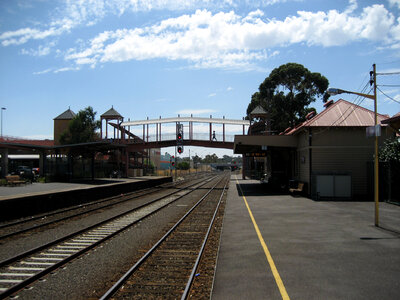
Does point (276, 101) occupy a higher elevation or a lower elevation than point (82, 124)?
higher

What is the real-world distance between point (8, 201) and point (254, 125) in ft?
121

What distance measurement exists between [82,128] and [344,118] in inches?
1596

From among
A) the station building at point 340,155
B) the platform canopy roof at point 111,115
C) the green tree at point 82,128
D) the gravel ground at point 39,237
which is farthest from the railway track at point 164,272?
the green tree at point 82,128

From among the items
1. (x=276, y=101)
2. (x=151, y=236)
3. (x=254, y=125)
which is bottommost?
(x=151, y=236)

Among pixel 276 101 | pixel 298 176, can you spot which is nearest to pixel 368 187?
pixel 298 176

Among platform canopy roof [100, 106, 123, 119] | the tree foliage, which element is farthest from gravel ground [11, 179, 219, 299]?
platform canopy roof [100, 106, 123, 119]

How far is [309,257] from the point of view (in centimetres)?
746

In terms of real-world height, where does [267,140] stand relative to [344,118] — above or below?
below

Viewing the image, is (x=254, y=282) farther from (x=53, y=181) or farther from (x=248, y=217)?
(x=53, y=181)

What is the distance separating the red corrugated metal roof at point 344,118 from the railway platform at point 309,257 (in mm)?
7578

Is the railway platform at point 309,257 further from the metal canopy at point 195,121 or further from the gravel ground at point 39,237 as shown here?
the metal canopy at point 195,121

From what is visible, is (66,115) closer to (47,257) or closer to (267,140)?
(267,140)

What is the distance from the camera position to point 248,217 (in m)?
13.4

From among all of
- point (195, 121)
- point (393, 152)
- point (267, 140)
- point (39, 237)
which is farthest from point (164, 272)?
point (195, 121)
